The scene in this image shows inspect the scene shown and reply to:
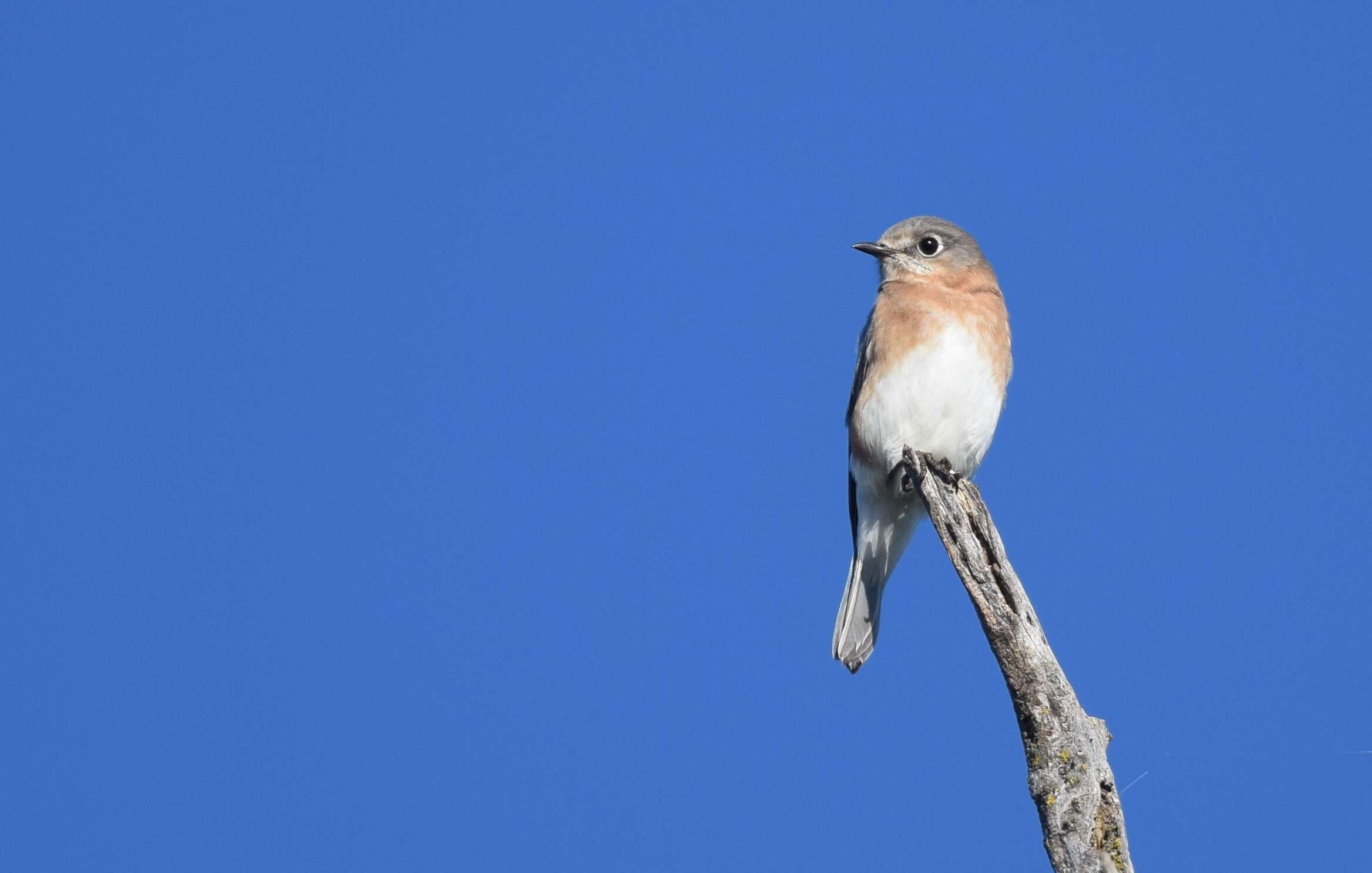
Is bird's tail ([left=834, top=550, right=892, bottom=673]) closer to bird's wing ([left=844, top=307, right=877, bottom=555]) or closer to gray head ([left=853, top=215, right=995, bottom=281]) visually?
bird's wing ([left=844, top=307, right=877, bottom=555])

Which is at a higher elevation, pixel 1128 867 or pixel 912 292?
pixel 912 292

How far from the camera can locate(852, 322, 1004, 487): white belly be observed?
9578 millimetres

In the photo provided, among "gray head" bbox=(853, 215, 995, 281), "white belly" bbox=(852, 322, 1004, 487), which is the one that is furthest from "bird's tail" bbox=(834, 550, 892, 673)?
"gray head" bbox=(853, 215, 995, 281)

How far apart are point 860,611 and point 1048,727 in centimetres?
348

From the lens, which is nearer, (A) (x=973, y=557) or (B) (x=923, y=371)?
(A) (x=973, y=557)

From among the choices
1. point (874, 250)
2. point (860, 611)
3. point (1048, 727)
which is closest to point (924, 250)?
point (874, 250)

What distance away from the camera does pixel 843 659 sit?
966 centimetres

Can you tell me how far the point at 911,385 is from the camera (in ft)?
31.5

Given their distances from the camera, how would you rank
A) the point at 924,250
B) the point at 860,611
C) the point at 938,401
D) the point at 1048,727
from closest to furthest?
the point at 1048,727 < the point at 938,401 < the point at 860,611 < the point at 924,250

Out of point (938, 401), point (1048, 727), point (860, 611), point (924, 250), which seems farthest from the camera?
point (924, 250)

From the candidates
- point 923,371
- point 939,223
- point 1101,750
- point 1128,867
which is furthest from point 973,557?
point 939,223

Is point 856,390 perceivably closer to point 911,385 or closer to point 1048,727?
point 911,385

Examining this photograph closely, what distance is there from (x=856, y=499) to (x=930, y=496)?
2.58 m

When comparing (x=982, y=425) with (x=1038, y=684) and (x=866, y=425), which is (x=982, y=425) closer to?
(x=866, y=425)
